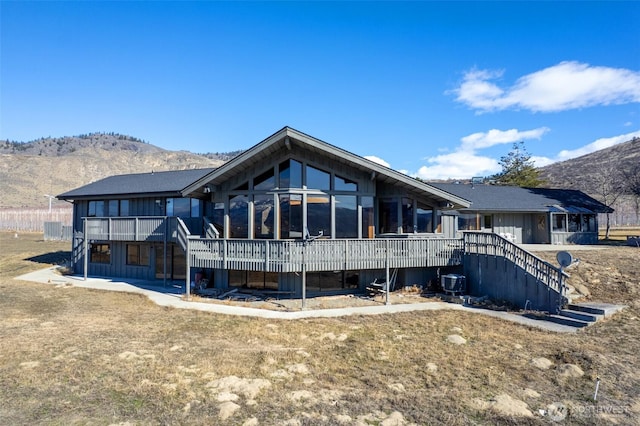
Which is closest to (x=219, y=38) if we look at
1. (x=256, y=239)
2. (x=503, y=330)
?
(x=256, y=239)

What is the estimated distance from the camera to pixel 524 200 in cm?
2778

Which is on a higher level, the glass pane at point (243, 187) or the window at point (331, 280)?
the glass pane at point (243, 187)

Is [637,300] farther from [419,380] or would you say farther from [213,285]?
[213,285]

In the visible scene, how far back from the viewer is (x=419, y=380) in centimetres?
672

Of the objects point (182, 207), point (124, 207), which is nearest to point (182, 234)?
point (182, 207)

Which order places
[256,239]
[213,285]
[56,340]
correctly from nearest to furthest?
1. [56,340]
2. [256,239]
3. [213,285]

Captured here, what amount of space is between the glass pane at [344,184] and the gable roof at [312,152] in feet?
2.12

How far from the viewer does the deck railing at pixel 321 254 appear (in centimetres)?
1290

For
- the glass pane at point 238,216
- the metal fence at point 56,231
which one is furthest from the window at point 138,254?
the metal fence at point 56,231

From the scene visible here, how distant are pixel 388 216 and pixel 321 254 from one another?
13.6 ft

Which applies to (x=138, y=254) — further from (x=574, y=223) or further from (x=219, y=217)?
(x=574, y=223)

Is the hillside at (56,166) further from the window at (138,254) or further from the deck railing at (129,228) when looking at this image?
the window at (138,254)

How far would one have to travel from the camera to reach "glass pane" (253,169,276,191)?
1450 cm

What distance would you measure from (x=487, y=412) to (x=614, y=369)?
360 cm
